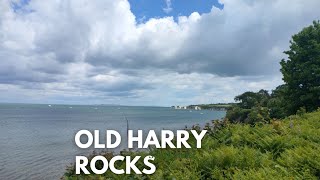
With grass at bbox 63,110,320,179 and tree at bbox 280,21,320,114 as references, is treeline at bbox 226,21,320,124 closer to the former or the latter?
tree at bbox 280,21,320,114

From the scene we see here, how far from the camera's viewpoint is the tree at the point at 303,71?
114 feet

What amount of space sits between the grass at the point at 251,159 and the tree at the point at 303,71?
25011 millimetres

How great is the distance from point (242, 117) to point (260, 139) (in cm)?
7449

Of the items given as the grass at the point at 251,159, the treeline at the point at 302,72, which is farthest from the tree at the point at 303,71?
the grass at the point at 251,159

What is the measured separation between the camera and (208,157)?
9.03 m

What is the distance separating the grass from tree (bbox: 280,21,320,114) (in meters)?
25.0

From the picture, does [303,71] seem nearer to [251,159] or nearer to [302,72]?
[302,72]

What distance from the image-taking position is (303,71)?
117ft

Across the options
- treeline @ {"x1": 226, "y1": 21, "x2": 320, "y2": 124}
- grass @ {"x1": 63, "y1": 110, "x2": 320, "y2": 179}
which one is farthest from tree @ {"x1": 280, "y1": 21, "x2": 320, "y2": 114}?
grass @ {"x1": 63, "y1": 110, "x2": 320, "y2": 179}

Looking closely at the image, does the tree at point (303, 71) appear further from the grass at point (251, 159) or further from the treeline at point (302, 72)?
the grass at point (251, 159)

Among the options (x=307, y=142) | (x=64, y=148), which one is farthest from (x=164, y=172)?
(x=64, y=148)

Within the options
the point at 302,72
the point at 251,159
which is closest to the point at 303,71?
the point at 302,72

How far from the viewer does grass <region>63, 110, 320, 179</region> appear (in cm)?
776

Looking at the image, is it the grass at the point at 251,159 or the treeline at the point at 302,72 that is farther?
the treeline at the point at 302,72
